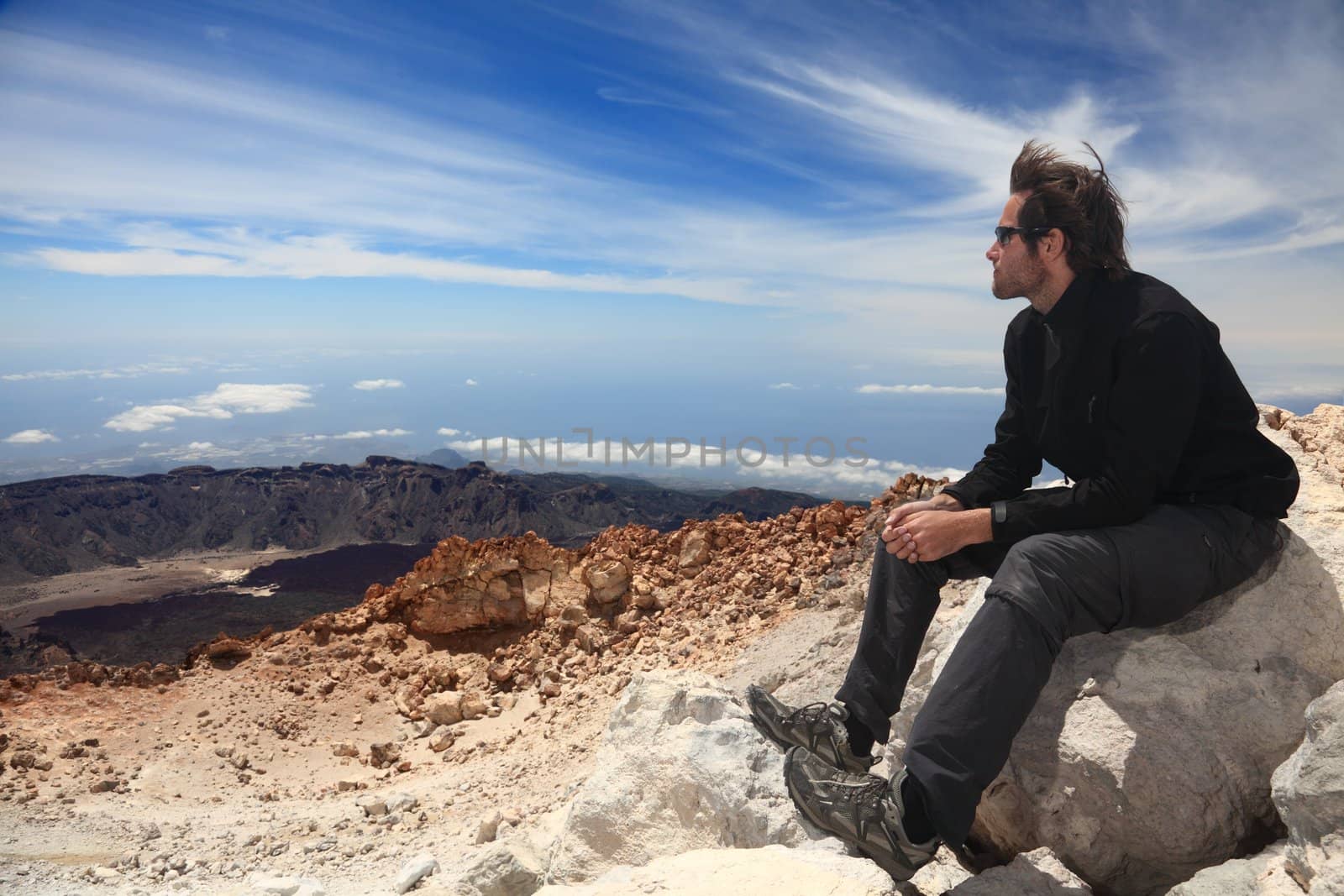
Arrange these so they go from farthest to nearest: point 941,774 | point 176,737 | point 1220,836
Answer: point 176,737, point 1220,836, point 941,774

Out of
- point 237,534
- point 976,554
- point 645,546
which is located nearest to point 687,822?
point 976,554

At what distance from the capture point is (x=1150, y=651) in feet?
13.3

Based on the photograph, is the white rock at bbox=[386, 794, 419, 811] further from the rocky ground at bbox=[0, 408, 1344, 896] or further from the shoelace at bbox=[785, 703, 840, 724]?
the shoelace at bbox=[785, 703, 840, 724]

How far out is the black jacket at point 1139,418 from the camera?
12.4 ft

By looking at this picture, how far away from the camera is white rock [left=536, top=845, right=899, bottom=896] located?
3270mm

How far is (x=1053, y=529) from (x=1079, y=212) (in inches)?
64.1

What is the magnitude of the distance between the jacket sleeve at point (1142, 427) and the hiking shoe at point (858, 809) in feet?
4.64

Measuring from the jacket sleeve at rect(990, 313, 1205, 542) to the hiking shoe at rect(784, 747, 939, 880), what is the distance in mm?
1415

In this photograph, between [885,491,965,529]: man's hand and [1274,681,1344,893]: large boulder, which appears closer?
[1274,681,1344,893]: large boulder

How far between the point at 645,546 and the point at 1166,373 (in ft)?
29.9

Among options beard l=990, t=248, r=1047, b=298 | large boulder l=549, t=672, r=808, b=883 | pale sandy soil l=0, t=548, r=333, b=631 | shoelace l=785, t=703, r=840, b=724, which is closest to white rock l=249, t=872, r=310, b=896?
large boulder l=549, t=672, r=808, b=883

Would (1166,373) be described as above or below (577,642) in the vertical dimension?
above

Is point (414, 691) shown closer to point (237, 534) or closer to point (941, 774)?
point (941, 774)

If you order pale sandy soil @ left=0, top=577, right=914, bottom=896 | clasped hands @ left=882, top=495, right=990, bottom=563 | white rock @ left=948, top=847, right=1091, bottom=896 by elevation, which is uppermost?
clasped hands @ left=882, top=495, right=990, bottom=563
